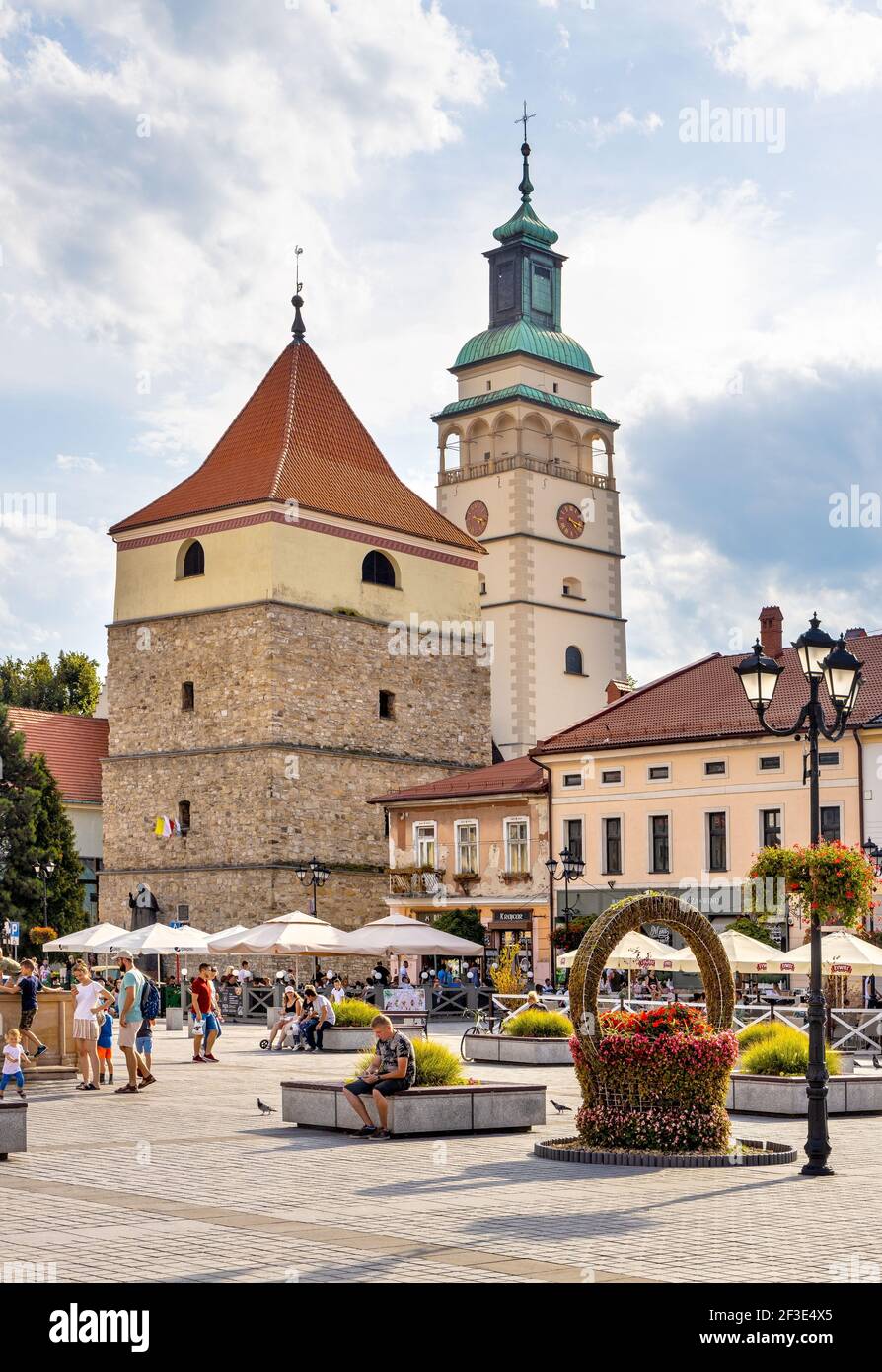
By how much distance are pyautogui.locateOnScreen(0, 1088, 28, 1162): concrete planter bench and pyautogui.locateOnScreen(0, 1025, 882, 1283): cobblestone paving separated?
0.22 m

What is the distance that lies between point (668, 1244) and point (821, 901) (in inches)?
286

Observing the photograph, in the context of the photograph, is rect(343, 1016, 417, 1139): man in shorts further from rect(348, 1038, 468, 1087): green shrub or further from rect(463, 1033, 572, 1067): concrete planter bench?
rect(463, 1033, 572, 1067): concrete planter bench

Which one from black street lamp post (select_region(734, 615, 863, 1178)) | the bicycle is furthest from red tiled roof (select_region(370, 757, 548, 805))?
black street lamp post (select_region(734, 615, 863, 1178))

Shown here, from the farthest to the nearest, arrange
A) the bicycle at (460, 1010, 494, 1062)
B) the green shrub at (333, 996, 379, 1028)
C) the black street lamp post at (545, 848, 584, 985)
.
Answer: the black street lamp post at (545, 848, 584, 985) < the green shrub at (333, 996, 379, 1028) < the bicycle at (460, 1010, 494, 1062)

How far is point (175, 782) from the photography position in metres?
57.9

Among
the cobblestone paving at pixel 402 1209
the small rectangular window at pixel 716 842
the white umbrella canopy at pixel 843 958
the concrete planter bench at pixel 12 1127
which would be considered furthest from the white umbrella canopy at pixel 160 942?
the concrete planter bench at pixel 12 1127

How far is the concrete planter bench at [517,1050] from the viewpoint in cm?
2716

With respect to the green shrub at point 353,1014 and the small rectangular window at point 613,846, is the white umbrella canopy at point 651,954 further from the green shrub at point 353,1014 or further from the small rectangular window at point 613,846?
the small rectangular window at point 613,846

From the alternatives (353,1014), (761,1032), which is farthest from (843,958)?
(353,1014)

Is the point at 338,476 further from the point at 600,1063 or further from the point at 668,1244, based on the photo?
the point at 668,1244

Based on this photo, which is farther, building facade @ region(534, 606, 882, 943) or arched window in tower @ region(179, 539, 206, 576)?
arched window in tower @ region(179, 539, 206, 576)

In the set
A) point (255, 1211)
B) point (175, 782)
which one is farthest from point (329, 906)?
point (255, 1211)

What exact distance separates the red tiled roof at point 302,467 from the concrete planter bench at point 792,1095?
3938 centimetres

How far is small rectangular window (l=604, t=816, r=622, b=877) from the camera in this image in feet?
159
